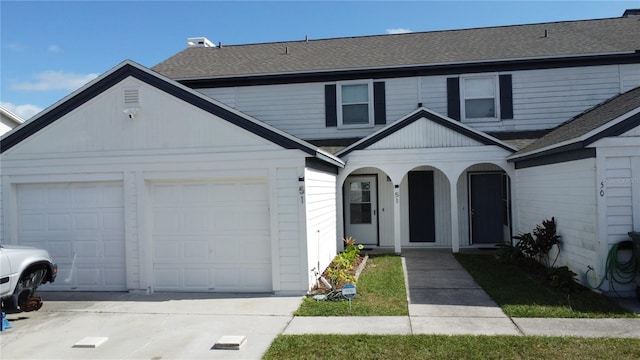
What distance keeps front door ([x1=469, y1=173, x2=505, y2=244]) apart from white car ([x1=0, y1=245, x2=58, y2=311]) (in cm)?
1171

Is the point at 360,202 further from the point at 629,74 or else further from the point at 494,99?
the point at 629,74

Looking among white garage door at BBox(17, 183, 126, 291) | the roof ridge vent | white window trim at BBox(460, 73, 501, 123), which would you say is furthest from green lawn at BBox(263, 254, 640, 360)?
the roof ridge vent

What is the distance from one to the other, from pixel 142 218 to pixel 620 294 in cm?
933

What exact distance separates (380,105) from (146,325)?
398 inches

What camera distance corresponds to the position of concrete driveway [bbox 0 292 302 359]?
6089 millimetres

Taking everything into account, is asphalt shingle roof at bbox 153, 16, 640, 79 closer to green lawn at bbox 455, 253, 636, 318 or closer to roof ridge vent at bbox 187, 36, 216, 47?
roof ridge vent at bbox 187, 36, 216, 47

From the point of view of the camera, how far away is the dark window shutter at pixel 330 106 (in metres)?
14.9

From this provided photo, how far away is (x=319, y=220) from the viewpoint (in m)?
10.3

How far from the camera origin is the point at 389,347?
592cm

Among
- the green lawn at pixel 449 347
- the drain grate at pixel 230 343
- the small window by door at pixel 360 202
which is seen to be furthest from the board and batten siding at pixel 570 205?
the drain grate at pixel 230 343

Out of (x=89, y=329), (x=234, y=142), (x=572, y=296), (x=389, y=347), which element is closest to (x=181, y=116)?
(x=234, y=142)

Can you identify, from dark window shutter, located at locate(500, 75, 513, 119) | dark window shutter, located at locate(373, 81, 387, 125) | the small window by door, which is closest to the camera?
dark window shutter, located at locate(500, 75, 513, 119)

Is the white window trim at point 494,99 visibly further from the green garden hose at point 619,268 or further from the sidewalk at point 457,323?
the sidewalk at point 457,323

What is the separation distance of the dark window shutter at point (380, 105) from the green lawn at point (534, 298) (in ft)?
19.4
